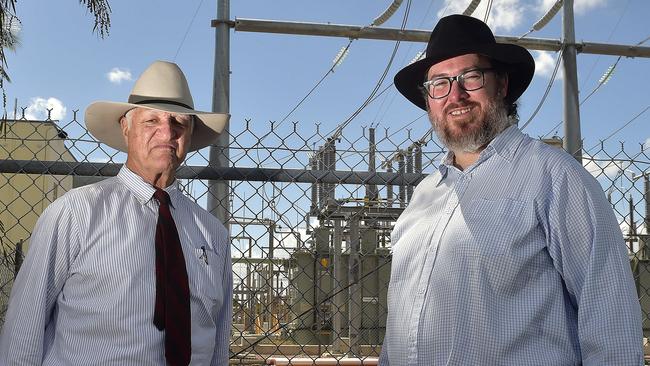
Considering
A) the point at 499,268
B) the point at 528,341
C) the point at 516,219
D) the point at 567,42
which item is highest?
the point at 567,42

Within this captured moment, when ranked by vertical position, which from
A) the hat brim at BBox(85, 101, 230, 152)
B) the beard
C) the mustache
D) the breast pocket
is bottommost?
the breast pocket

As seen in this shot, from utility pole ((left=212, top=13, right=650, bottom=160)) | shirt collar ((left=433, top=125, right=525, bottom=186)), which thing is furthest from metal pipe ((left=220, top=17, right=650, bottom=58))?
shirt collar ((left=433, top=125, right=525, bottom=186))

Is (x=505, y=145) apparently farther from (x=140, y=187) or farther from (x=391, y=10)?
(x=391, y=10)

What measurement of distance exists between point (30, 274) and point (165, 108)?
80 cm

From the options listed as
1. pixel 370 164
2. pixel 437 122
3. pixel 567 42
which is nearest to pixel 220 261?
pixel 437 122

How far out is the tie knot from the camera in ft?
9.52

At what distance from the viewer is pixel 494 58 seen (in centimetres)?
280

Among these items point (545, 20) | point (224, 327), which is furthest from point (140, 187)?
point (545, 20)

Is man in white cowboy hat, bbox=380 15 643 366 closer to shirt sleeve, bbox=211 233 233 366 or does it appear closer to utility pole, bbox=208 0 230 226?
shirt sleeve, bbox=211 233 233 366

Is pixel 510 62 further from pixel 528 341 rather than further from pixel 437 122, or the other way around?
pixel 528 341

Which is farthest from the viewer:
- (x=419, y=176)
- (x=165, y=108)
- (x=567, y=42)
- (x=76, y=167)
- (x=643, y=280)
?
(x=643, y=280)

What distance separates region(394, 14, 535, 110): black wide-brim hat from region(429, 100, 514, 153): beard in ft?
0.54

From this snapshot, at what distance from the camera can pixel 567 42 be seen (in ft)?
17.1

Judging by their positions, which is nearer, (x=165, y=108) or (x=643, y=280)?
(x=165, y=108)
